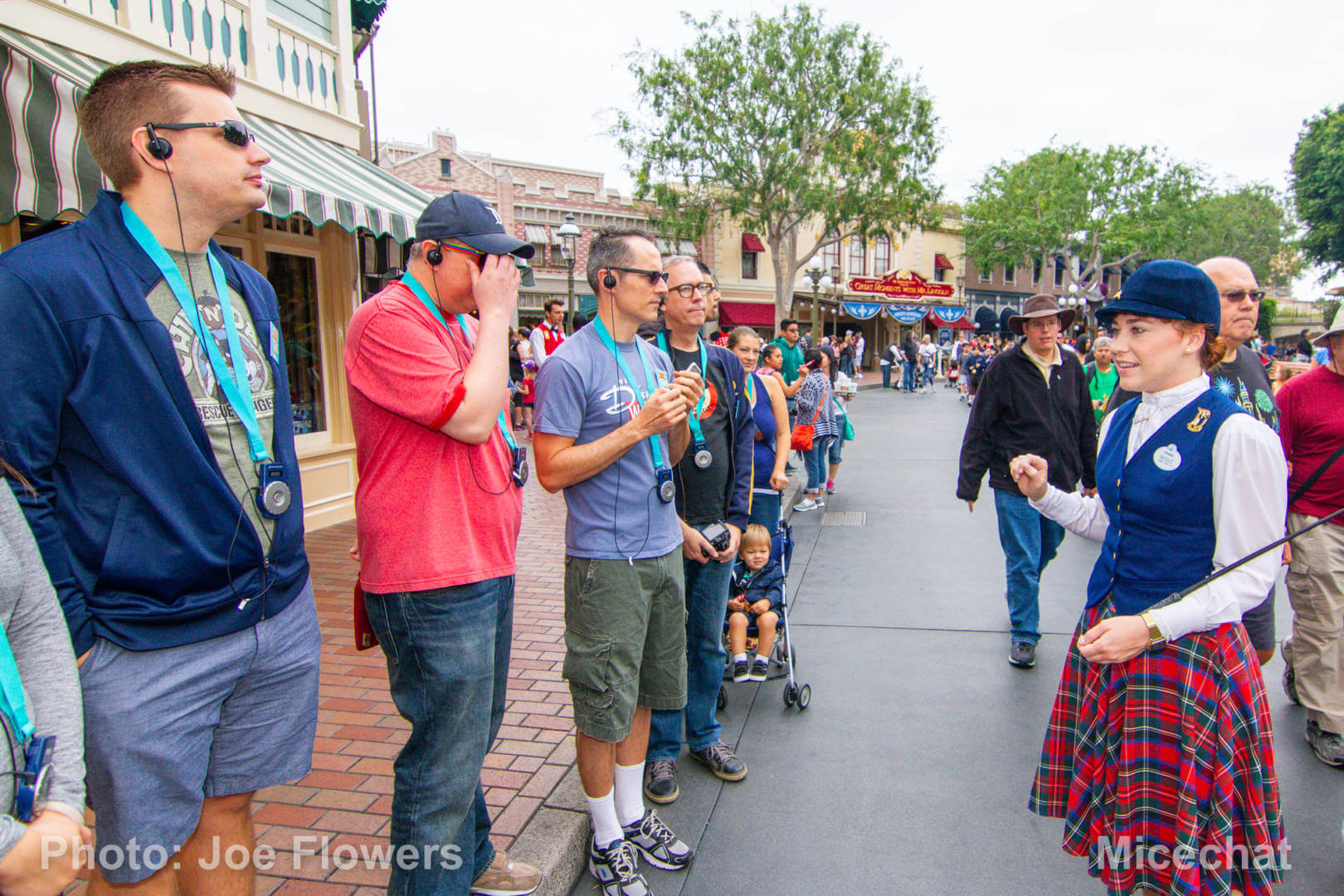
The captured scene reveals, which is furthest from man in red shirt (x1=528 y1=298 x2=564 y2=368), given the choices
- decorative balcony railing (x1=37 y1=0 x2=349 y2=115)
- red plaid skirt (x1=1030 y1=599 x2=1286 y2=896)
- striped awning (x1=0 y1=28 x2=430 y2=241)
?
red plaid skirt (x1=1030 y1=599 x2=1286 y2=896)

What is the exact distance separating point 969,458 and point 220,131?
418 cm

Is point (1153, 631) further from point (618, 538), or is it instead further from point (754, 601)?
point (754, 601)

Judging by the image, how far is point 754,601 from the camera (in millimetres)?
4277

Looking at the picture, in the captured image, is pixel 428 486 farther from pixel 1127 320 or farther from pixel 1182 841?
pixel 1182 841

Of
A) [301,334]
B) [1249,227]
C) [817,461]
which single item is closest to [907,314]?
[817,461]

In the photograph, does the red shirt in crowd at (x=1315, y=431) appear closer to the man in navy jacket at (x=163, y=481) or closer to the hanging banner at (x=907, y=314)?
the man in navy jacket at (x=163, y=481)

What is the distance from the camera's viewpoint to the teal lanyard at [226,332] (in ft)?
5.46

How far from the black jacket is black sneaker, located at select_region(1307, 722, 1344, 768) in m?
1.57

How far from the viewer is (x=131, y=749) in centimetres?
155

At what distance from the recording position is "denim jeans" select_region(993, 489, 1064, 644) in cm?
452

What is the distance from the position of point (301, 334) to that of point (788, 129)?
2140cm

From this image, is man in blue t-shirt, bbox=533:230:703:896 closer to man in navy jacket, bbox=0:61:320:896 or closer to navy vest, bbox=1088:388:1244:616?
man in navy jacket, bbox=0:61:320:896

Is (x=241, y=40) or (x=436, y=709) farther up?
(x=241, y=40)

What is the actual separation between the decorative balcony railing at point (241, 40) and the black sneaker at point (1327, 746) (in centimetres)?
810
